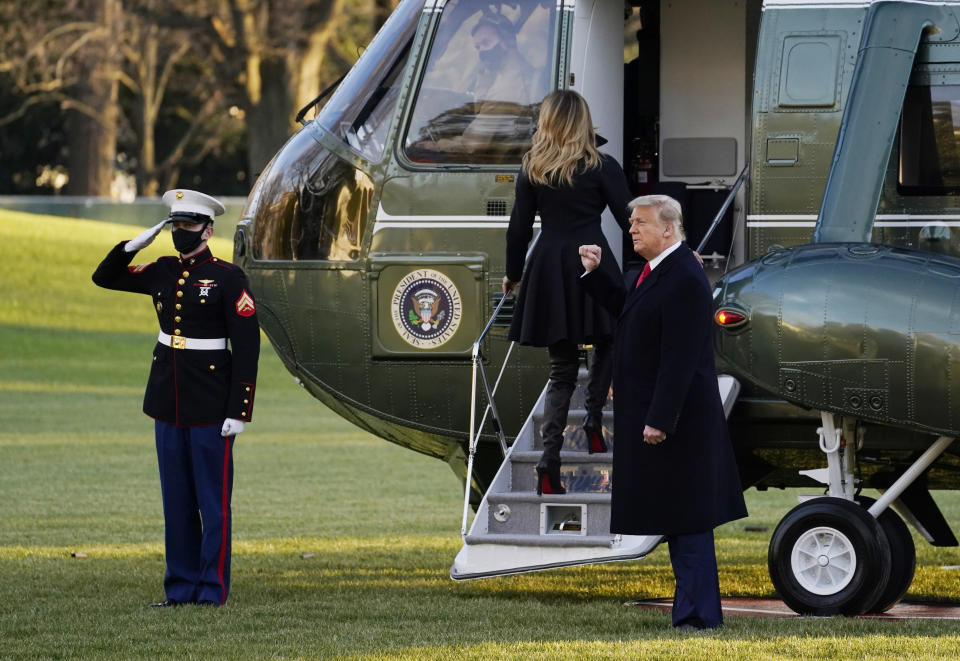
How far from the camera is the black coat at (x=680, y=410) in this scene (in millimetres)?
6684

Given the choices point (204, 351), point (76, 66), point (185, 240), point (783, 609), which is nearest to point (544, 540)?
point (783, 609)

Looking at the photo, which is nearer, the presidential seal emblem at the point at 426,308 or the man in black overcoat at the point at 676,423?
the man in black overcoat at the point at 676,423

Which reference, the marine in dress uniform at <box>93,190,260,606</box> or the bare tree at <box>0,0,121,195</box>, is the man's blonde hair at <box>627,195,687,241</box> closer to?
the marine in dress uniform at <box>93,190,260,606</box>

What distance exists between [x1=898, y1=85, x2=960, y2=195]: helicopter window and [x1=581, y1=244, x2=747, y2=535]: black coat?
1.81 m

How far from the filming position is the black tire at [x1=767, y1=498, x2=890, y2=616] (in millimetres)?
7504

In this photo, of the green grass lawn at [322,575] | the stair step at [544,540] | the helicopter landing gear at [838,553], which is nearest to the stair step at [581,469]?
the stair step at [544,540]

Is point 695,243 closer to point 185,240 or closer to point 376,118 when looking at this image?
point 376,118

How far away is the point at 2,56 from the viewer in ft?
120

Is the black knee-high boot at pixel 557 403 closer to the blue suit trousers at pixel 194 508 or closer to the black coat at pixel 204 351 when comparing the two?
the black coat at pixel 204 351

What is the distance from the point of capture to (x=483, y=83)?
28.2 feet

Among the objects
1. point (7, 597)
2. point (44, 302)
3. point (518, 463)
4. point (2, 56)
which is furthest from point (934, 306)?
point (2, 56)

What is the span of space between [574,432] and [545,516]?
26.9 inches

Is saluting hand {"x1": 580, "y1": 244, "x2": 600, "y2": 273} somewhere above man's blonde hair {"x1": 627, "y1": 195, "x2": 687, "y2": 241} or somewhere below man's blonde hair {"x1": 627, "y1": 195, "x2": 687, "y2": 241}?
below

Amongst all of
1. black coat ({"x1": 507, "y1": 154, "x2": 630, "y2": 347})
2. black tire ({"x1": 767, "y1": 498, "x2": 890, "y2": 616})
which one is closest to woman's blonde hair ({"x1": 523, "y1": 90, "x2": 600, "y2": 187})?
black coat ({"x1": 507, "y1": 154, "x2": 630, "y2": 347})
